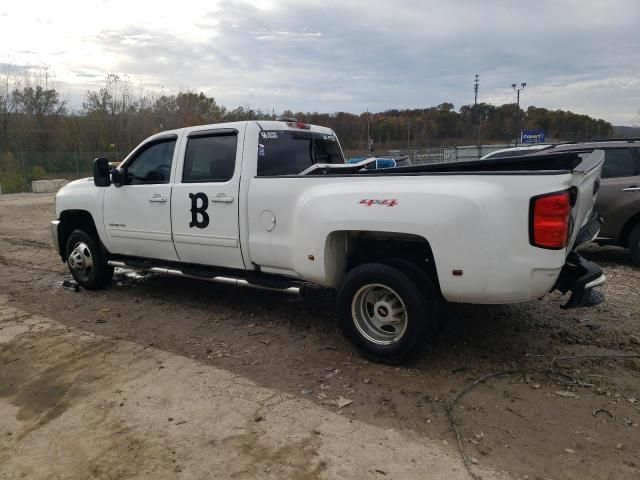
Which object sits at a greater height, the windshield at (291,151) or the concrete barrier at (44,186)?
the windshield at (291,151)

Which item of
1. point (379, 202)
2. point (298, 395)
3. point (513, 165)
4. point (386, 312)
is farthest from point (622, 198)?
point (298, 395)

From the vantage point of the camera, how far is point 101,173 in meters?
6.20

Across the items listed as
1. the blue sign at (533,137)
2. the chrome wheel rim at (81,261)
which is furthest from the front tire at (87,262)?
the blue sign at (533,137)

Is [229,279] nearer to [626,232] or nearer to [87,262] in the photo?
[87,262]

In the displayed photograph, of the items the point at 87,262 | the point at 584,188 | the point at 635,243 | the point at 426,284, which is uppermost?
the point at 584,188

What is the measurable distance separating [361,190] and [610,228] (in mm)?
5296

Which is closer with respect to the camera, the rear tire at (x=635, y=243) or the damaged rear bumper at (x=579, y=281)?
the damaged rear bumper at (x=579, y=281)

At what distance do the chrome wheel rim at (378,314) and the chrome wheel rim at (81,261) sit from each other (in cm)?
401

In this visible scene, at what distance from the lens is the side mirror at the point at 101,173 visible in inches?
243

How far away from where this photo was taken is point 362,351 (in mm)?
4344

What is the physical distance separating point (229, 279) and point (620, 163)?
617 centimetres

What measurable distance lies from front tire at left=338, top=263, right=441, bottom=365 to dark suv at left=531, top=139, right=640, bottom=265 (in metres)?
4.66

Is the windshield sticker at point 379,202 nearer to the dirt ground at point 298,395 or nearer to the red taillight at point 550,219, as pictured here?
the red taillight at point 550,219

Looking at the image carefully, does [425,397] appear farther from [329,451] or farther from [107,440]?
[107,440]
